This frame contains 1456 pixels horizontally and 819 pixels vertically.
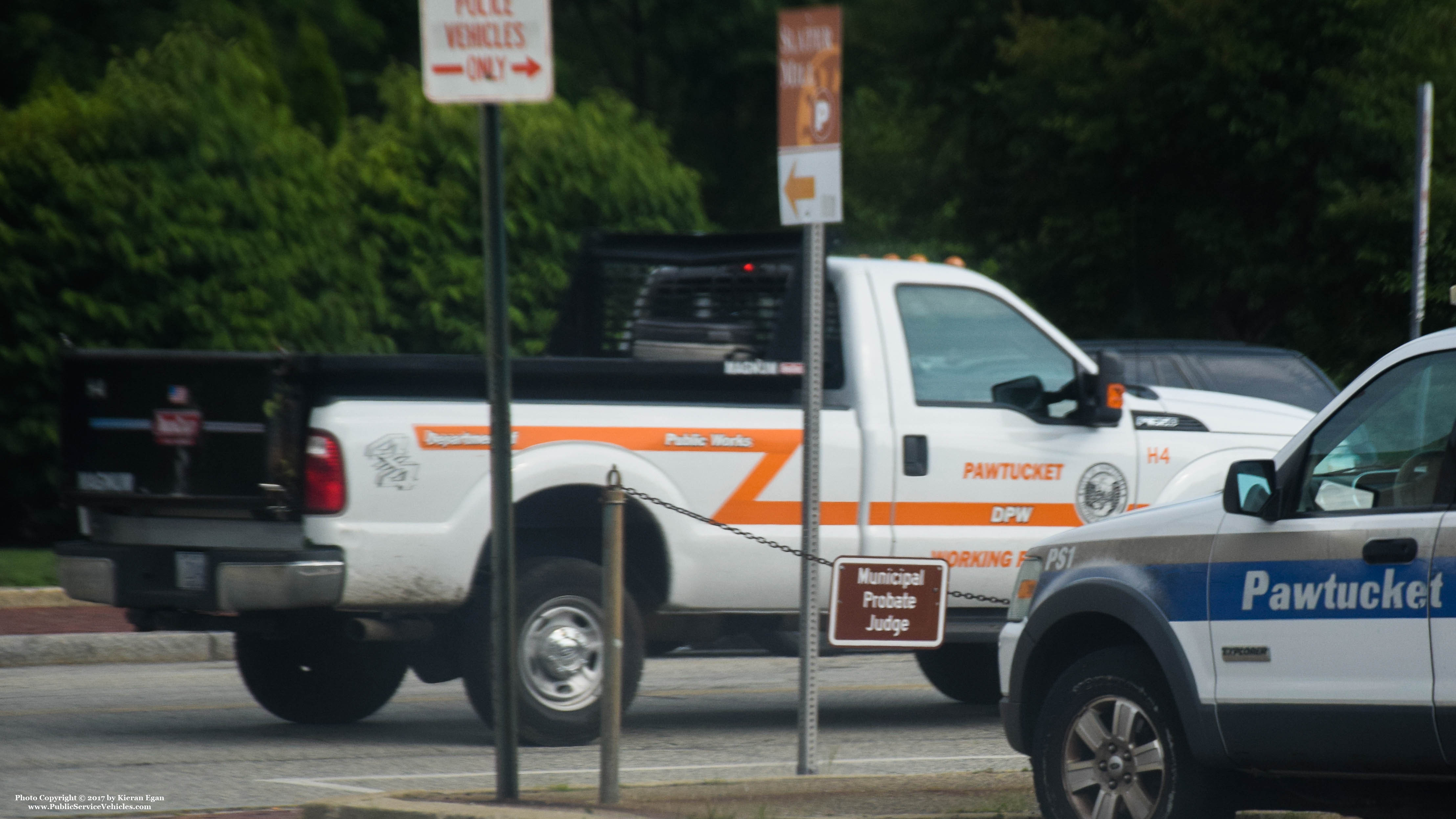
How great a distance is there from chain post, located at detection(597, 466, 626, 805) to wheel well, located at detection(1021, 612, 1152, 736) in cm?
134

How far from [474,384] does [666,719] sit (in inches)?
101

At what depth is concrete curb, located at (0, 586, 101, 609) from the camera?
13852 mm

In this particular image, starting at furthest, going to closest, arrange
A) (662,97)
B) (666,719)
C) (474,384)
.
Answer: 1. (662,97)
2. (666,719)
3. (474,384)

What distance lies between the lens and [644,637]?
29.0ft

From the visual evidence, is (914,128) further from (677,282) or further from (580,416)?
(580,416)

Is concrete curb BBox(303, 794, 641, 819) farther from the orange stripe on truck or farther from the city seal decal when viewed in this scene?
the city seal decal

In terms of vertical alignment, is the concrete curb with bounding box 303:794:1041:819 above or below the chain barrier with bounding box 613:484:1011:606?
below

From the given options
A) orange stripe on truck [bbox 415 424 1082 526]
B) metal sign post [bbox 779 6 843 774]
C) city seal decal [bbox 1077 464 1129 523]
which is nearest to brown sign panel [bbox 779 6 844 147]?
metal sign post [bbox 779 6 843 774]

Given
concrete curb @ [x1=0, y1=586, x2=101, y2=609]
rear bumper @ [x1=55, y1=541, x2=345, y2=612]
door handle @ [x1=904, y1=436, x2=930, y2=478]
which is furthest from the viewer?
concrete curb @ [x1=0, y1=586, x2=101, y2=609]

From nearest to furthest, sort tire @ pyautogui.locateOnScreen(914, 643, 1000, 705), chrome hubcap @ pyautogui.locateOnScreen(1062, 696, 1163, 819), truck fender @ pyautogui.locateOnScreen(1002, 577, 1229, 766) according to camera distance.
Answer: truck fender @ pyautogui.locateOnScreen(1002, 577, 1229, 766) < chrome hubcap @ pyautogui.locateOnScreen(1062, 696, 1163, 819) < tire @ pyautogui.locateOnScreen(914, 643, 1000, 705)

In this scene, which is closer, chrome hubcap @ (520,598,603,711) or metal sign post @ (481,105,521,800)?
metal sign post @ (481,105,521,800)

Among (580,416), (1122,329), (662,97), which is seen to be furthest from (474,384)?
(662,97)

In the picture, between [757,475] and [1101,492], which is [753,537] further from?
[1101,492]

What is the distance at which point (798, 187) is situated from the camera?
7297 millimetres
